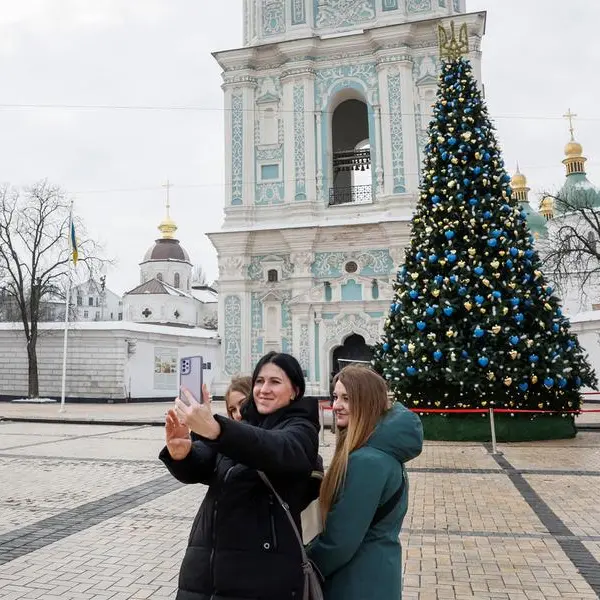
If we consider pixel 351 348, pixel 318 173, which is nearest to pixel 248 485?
pixel 351 348

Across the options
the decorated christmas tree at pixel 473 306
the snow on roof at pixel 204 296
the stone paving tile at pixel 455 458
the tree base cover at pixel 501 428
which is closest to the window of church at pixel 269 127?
the decorated christmas tree at pixel 473 306

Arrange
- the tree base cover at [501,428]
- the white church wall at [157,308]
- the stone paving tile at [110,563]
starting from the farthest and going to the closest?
the white church wall at [157,308], the tree base cover at [501,428], the stone paving tile at [110,563]

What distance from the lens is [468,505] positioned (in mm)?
6863

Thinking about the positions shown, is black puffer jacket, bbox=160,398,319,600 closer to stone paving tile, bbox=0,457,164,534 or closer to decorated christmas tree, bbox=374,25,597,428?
stone paving tile, bbox=0,457,164,534

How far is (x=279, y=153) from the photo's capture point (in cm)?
2870

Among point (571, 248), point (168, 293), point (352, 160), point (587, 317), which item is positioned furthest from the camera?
point (168, 293)

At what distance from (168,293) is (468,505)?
5451 cm

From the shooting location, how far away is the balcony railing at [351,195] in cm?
2817

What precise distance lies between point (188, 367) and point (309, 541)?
0.82 metres

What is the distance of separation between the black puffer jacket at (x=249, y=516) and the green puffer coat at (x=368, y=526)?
0.50ft

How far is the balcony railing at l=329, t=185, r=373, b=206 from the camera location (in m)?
28.2

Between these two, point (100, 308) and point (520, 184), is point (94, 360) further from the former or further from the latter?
point (100, 308)

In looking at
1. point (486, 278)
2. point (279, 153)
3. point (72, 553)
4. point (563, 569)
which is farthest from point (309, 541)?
point (279, 153)

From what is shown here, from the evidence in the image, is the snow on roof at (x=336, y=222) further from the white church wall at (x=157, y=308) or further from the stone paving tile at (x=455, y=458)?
the white church wall at (x=157, y=308)
